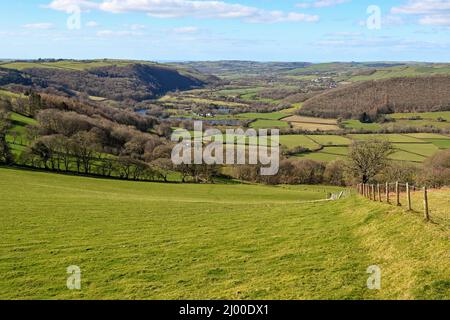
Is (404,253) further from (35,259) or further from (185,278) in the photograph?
(35,259)

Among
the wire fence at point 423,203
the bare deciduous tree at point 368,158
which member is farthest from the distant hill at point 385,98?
the wire fence at point 423,203

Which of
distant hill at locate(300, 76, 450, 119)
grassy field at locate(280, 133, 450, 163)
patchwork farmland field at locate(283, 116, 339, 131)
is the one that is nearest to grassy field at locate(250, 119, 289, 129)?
patchwork farmland field at locate(283, 116, 339, 131)

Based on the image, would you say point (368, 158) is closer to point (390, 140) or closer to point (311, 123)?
point (390, 140)

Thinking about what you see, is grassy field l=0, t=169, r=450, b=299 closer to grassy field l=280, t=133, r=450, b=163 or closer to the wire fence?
the wire fence

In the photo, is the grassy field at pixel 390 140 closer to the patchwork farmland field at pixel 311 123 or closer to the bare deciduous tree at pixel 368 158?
the patchwork farmland field at pixel 311 123

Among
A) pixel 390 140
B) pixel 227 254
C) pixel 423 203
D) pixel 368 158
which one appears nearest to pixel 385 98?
pixel 390 140
